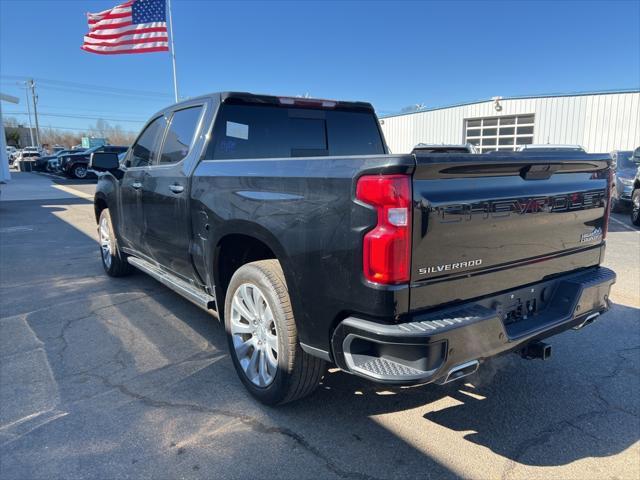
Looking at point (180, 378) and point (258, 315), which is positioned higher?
point (258, 315)

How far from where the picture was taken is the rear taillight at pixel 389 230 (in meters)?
2.07

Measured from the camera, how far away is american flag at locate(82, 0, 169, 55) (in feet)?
49.2

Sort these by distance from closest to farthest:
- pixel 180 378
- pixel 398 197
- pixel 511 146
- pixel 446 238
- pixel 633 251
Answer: pixel 398 197
pixel 446 238
pixel 180 378
pixel 633 251
pixel 511 146

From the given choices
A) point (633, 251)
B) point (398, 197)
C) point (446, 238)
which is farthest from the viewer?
point (633, 251)

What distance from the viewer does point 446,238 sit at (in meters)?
2.22

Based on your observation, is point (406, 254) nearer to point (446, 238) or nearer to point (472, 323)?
point (446, 238)

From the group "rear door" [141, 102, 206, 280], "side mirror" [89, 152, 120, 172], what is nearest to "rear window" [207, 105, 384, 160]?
"rear door" [141, 102, 206, 280]

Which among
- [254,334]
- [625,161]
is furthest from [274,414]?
[625,161]

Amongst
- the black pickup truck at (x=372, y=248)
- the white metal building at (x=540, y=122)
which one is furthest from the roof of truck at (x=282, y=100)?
the white metal building at (x=540, y=122)

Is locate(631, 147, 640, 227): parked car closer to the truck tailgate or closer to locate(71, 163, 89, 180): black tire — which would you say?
the truck tailgate

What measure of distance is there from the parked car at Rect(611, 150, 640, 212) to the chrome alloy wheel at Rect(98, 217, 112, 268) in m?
11.6

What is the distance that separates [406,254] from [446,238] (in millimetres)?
250

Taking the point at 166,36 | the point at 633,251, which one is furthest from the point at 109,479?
the point at 166,36

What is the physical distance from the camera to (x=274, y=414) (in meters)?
2.93
